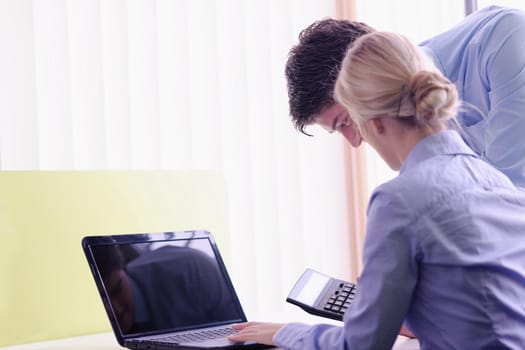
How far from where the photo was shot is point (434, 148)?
1056 mm

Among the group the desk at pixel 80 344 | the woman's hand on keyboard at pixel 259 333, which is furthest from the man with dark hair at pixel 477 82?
the desk at pixel 80 344

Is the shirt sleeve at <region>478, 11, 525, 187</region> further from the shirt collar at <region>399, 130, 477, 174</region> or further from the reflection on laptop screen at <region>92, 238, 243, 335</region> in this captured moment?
the reflection on laptop screen at <region>92, 238, 243, 335</region>

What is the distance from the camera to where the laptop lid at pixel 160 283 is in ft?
4.41

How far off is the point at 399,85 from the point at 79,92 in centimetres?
137

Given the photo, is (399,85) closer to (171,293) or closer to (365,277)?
(365,277)

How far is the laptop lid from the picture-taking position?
1.34m

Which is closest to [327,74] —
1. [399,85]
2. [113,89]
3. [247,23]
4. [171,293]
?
[399,85]

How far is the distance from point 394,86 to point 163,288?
65 cm

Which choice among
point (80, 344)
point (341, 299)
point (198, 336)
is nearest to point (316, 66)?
point (341, 299)

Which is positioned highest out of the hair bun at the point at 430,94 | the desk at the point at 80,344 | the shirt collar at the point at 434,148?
the hair bun at the point at 430,94

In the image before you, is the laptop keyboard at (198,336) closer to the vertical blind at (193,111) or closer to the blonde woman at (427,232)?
the blonde woman at (427,232)

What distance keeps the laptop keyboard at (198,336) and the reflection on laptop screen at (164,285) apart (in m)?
0.04

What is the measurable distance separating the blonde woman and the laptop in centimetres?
32

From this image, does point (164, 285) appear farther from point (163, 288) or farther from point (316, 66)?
point (316, 66)
